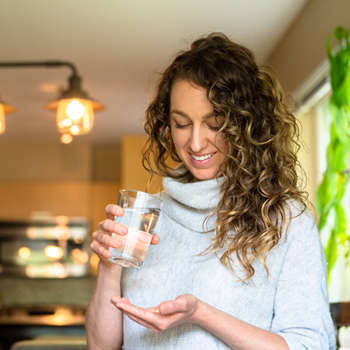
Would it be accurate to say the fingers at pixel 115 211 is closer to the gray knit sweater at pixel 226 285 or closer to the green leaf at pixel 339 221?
the gray knit sweater at pixel 226 285

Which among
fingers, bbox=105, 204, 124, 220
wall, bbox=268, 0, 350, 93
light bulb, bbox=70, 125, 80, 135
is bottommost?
fingers, bbox=105, 204, 124, 220

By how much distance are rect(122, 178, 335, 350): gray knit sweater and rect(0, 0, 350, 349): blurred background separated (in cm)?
40

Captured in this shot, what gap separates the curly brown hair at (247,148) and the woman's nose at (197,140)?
0.15 feet

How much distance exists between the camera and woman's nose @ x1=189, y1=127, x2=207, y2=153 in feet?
3.12

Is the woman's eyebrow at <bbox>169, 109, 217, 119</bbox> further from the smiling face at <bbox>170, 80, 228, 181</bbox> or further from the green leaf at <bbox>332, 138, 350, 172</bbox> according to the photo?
the green leaf at <bbox>332, 138, 350, 172</bbox>

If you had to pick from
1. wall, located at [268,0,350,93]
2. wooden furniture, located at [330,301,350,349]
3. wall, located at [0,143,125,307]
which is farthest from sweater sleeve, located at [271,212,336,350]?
wall, located at [0,143,125,307]

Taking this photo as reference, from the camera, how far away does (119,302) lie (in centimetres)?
72

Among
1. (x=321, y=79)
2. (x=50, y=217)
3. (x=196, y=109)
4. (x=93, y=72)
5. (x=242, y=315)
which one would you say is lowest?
(x=50, y=217)

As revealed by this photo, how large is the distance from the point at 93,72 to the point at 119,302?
245 cm

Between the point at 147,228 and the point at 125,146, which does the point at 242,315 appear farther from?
the point at 125,146

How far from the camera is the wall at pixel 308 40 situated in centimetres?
173

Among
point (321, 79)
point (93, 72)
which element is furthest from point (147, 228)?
point (93, 72)

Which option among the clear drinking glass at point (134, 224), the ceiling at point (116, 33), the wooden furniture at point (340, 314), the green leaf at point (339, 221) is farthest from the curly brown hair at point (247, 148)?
the green leaf at point (339, 221)

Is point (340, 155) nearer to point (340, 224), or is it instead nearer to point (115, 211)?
point (340, 224)
